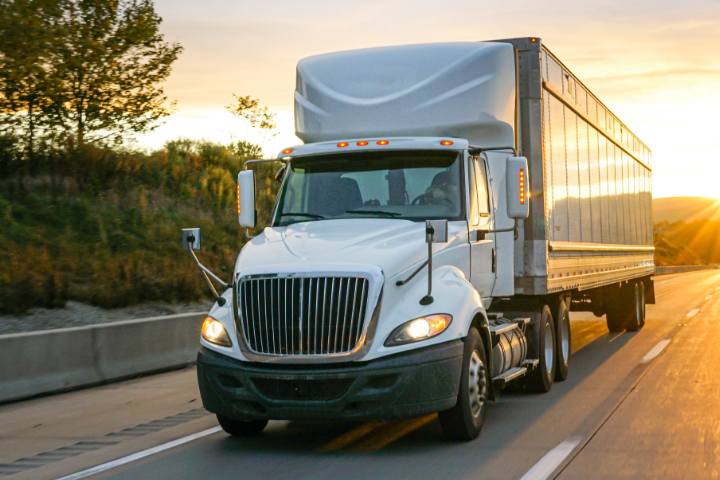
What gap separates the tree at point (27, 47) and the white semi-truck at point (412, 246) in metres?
9.28

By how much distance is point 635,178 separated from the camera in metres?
18.8

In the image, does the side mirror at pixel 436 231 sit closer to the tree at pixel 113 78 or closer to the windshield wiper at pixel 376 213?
the windshield wiper at pixel 376 213

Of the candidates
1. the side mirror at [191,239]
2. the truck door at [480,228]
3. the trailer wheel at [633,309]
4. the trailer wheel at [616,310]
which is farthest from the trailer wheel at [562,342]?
the trailer wheel at [633,309]

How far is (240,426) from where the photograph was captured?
7902 millimetres

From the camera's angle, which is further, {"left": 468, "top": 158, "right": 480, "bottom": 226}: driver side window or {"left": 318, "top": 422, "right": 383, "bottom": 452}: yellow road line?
{"left": 468, "top": 158, "right": 480, "bottom": 226}: driver side window

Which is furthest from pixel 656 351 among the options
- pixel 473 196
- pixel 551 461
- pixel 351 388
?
pixel 351 388

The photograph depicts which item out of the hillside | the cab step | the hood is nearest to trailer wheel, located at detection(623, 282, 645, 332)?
the hillside

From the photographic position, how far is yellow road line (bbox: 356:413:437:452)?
7.50 metres

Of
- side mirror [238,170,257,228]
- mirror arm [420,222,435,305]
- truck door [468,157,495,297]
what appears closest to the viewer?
mirror arm [420,222,435,305]

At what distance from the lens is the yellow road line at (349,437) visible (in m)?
7.49

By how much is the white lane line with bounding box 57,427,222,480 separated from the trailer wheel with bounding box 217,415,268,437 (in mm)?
340

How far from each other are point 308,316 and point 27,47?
12736 mm

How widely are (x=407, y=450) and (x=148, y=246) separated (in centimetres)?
1530

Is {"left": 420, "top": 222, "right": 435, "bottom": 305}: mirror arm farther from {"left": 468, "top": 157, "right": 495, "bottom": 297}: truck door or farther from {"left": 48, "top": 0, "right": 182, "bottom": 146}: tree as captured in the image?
{"left": 48, "top": 0, "right": 182, "bottom": 146}: tree
